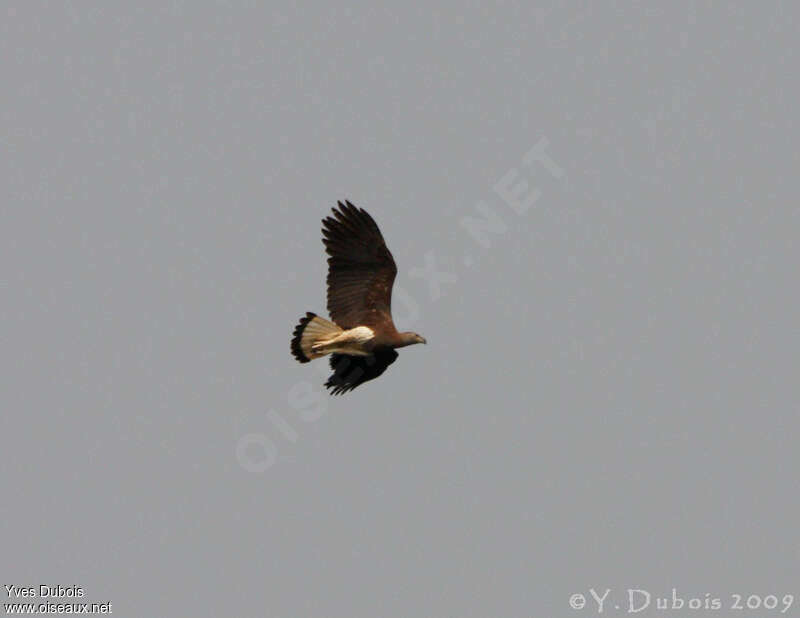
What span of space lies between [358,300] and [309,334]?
1053 mm

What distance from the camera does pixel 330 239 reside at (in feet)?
56.4

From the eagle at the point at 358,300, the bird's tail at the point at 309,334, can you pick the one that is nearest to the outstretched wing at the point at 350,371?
the eagle at the point at 358,300

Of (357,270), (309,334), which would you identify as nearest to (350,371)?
(309,334)

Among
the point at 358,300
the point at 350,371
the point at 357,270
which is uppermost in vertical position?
the point at 357,270

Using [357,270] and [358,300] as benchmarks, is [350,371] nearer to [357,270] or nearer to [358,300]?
[358,300]

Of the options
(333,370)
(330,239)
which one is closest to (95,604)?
(333,370)

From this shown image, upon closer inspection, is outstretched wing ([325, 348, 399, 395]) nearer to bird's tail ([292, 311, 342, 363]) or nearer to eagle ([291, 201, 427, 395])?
eagle ([291, 201, 427, 395])

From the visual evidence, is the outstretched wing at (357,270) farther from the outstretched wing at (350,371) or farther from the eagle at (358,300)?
the outstretched wing at (350,371)

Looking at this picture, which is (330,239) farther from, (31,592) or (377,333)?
(31,592)

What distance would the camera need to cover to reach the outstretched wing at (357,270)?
1711cm

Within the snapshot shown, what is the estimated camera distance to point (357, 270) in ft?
56.7

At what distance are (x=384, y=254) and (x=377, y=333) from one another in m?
1.29

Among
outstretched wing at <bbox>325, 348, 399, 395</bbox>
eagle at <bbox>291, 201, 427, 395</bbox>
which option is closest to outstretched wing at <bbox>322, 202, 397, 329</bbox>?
eagle at <bbox>291, 201, 427, 395</bbox>

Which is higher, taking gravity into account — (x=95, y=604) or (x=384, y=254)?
(x=384, y=254)
